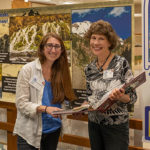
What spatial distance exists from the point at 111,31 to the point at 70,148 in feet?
5.38

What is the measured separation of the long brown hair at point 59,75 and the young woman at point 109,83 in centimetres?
24

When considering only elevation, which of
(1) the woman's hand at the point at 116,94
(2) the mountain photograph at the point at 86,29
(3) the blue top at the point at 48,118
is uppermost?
(2) the mountain photograph at the point at 86,29

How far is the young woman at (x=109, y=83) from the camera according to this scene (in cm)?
201

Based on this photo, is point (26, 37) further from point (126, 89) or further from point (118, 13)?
point (126, 89)

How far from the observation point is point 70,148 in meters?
3.12

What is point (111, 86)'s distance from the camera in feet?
6.59

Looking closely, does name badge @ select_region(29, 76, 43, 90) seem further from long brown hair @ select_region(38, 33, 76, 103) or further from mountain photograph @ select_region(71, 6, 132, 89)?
mountain photograph @ select_region(71, 6, 132, 89)

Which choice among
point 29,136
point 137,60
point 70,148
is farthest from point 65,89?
point 70,148

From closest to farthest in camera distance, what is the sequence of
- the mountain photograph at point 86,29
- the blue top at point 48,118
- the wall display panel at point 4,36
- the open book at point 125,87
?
the open book at point 125,87, the blue top at point 48,118, the mountain photograph at point 86,29, the wall display panel at point 4,36

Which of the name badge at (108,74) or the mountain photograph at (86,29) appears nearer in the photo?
the name badge at (108,74)

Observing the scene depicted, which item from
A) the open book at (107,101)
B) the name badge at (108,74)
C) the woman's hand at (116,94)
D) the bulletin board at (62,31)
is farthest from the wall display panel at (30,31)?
the woman's hand at (116,94)

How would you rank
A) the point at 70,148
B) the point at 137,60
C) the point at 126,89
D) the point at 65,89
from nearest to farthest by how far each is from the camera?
the point at 126,89
the point at 65,89
the point at 137,60
the point at 70,148

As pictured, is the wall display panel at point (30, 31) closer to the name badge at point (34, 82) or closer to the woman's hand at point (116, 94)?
the name badge at point (34, 82)

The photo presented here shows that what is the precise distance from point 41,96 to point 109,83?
551 mm
